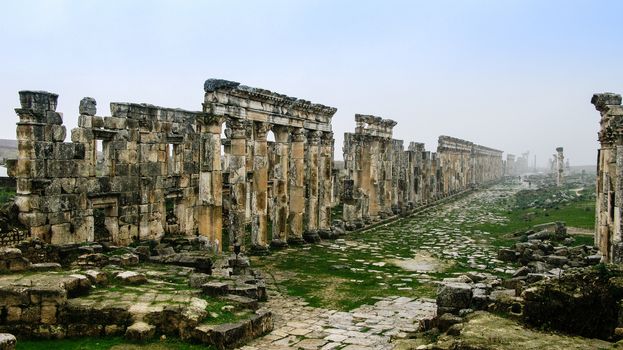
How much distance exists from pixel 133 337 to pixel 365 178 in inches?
810

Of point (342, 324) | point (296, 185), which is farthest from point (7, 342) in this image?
point (296, 185)

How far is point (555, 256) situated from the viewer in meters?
16.0

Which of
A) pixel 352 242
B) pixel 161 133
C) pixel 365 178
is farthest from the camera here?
pixel 365 178

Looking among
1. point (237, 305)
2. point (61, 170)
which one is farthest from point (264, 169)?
point (237, 305)

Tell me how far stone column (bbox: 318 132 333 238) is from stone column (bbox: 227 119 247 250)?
19.9 ft

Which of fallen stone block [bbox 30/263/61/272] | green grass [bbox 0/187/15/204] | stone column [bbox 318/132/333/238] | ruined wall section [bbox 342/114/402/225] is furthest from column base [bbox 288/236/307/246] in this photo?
fallen stone block [bbox 30/263/61/272]

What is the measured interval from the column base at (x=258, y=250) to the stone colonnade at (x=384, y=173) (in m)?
7.57

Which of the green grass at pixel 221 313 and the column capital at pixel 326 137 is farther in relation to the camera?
the column capital at pixel 326 137

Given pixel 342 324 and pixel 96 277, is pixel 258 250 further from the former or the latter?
pixel 342 324

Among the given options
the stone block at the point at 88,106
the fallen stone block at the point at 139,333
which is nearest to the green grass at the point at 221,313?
the fallen stone block at the point at 139,333

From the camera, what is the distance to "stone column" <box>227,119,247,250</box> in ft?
55.0

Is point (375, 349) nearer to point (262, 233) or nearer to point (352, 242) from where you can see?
point (262, 233)

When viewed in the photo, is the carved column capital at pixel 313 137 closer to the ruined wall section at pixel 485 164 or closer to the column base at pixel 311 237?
the column base at pixel 311 237

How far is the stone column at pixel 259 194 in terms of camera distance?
18.1 metres
